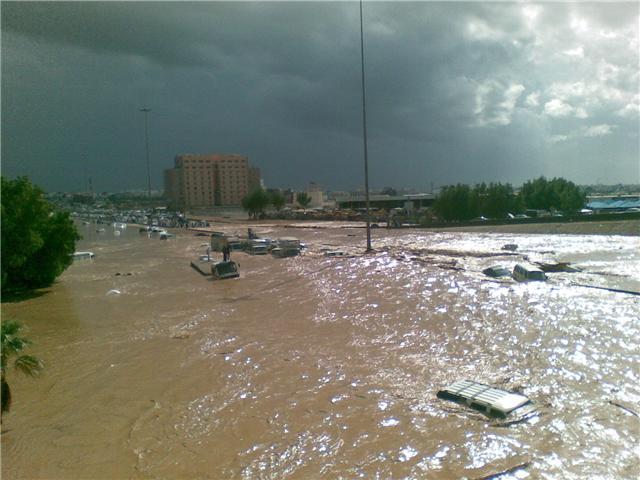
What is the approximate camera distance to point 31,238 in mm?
25750

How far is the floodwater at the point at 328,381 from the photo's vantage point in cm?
895

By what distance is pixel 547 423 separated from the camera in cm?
984

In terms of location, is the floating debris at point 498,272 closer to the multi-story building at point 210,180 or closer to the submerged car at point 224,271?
the submerged car at point 224,271

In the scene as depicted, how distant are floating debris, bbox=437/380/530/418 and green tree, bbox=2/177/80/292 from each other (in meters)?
23.0

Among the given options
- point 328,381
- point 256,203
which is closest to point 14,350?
point 328,381

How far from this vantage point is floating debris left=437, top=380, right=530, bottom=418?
10336 mm

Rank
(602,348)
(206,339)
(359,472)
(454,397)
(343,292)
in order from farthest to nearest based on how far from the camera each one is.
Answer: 1. (343,292)
2. (206,339)
3. (602,348)
4. (454,397)
5. (359,472)

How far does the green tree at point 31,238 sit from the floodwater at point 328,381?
2.60 metres

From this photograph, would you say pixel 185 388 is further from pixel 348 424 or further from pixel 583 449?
pixel 583 449

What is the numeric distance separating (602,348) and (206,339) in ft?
41.7

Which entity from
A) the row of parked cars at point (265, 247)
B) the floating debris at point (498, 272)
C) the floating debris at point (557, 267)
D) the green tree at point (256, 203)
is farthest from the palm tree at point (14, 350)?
the green tree at point (256, 203)

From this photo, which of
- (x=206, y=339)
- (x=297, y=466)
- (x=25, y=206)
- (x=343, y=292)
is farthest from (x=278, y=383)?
(x=25, y=206)

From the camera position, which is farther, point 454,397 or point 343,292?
point 343,292

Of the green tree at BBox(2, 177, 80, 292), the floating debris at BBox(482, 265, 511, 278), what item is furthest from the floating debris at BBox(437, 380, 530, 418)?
the green tree at BBox(2, 177, 80, 292)
